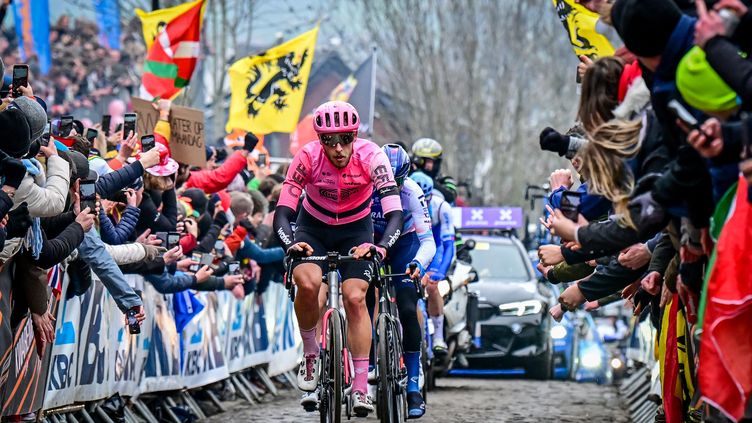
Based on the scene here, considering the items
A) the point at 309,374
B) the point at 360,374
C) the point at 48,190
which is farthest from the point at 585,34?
the point at 48,190

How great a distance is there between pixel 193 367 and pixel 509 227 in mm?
8805

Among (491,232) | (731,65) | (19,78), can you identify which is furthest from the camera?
(491,232)

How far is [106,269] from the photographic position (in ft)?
31.9

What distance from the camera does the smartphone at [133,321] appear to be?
31.9ft

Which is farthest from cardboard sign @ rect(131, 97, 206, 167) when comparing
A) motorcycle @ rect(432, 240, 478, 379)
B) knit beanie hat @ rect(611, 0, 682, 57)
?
knit beanie hat @ rect(611, 0, 682, 57)

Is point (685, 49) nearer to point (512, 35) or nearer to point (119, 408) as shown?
point (119, 408)

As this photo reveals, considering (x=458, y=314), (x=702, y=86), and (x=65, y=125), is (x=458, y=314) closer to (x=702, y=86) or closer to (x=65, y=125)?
(x=65, y=125)

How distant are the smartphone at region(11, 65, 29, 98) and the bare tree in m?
33.7

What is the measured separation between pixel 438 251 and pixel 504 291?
4.21 m

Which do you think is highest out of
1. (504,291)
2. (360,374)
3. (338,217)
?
(338,217)

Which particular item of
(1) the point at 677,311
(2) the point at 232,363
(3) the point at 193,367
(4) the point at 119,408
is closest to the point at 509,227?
(2) the point at 232,363

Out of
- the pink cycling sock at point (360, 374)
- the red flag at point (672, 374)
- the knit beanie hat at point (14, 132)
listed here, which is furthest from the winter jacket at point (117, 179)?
the red flag at point (672, 374)

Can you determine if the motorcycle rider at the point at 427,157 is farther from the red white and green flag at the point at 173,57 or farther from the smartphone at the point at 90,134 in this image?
the smartphone at the point at 90,134

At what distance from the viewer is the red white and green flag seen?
50.8 feet
